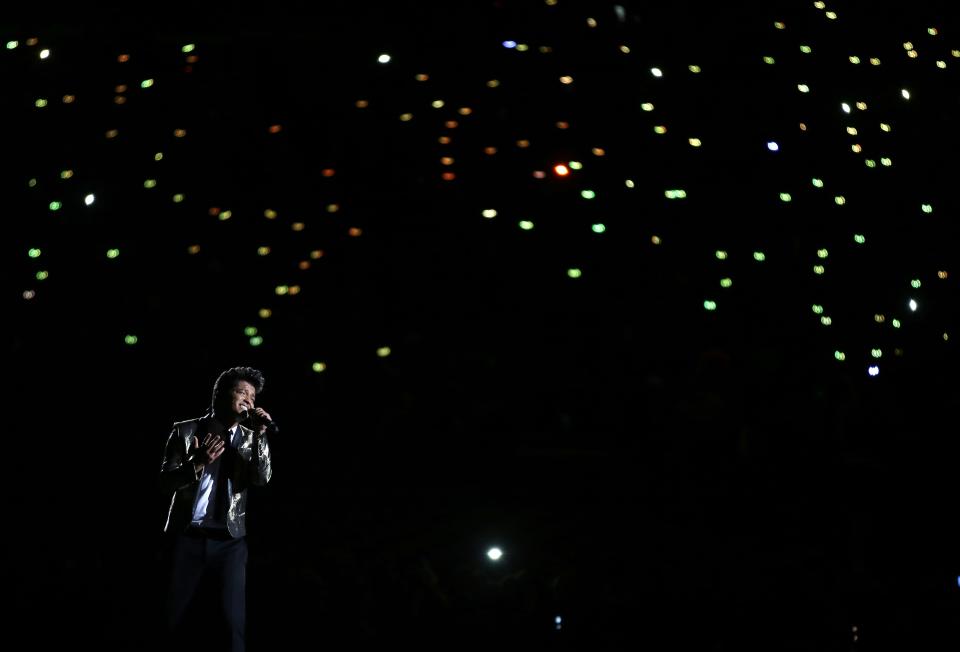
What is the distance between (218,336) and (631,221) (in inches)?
86.5

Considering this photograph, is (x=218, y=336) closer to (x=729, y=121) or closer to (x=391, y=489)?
(x=391, y=489)

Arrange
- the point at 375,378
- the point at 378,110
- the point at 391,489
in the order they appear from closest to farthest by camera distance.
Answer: the point at 391,489 < the point at 375,378 < the point at 378,110

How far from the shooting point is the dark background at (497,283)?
3.22 meters

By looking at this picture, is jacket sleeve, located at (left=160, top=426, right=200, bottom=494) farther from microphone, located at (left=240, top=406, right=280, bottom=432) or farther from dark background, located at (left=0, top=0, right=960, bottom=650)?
dark background, located at (left=0, top=0, right=960, bottom=650)

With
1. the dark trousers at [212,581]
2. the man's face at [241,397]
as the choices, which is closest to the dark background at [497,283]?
the dark trousers at [212,581]

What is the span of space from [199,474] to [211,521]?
0.44 ft

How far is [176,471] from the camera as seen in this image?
202 cm

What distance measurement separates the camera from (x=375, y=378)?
3.69m

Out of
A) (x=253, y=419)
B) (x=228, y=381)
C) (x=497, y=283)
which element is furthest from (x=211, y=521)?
(x=497, y=283)

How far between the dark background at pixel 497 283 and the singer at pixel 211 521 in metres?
0.83

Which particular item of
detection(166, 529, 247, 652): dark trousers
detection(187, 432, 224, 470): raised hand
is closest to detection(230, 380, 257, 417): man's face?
detection(187, 432, 224, 470): raised hand

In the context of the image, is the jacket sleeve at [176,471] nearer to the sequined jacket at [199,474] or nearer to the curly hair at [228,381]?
the sequined jacket at [199,474]

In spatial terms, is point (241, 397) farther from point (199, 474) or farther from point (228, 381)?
point (199, 474)

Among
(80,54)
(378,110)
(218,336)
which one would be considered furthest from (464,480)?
(80,54)
